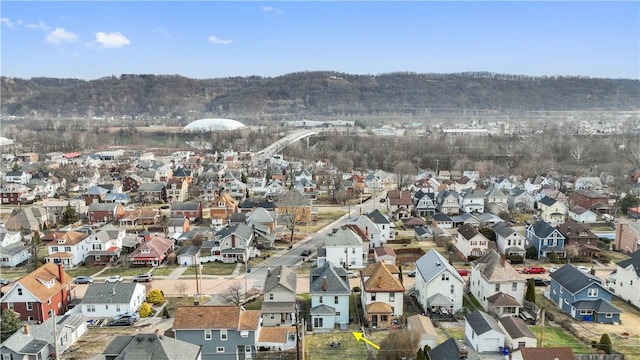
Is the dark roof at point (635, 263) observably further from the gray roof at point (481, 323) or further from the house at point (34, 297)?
the house at point (34, 297)

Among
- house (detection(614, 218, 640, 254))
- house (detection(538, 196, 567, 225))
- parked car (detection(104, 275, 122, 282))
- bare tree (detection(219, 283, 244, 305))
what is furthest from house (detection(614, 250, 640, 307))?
parked car (detection(104, 275, 122, 282))

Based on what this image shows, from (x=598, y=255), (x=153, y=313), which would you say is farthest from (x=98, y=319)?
(x=598, y=255)

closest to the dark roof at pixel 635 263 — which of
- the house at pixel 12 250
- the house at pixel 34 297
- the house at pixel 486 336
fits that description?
the house at pixel 486 336

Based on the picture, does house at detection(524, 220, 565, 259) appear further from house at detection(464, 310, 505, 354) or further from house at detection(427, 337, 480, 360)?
house at detection(427, 337, 480, 360)

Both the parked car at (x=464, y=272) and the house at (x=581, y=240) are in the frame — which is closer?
the parked car at (x=464, y=272)

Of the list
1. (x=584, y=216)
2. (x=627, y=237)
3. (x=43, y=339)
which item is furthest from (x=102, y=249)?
(x=584, y=216)
